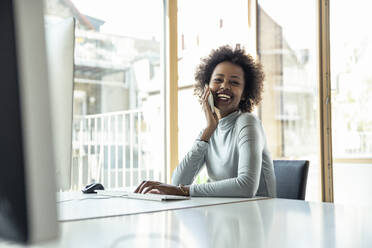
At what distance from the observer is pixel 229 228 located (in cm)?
75

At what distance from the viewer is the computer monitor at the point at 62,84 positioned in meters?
0.76

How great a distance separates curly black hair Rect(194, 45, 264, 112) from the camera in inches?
78.9

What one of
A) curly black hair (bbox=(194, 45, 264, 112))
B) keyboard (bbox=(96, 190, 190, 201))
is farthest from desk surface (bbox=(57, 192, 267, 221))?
curly black hair (bbox=(194, 45, 264, 112))

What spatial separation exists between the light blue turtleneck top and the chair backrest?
9cm

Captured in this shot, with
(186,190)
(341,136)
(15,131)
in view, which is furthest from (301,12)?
(15,131)

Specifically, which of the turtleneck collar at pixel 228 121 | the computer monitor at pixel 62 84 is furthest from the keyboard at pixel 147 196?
the turtleneck collar at pixel 228 121

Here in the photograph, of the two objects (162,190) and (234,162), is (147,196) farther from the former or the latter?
(234,162)

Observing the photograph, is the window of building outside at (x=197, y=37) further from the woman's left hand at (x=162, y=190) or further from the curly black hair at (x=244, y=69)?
the woman's left hand at (x=162, y=190)

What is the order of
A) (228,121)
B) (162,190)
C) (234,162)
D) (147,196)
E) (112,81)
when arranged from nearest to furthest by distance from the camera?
(147,196), (162,190), (234,162), (228,121), (112,81)

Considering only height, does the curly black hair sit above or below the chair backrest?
above

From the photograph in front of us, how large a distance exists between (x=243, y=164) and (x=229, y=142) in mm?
241

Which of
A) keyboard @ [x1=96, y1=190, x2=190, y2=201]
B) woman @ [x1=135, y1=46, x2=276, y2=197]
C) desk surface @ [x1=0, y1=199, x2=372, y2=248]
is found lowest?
keyboard @ [x1=96, y1=190, x2=190, y2=201]

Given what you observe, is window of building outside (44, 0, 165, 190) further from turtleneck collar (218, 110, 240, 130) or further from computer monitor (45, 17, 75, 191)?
computer monitor (45, 17, 75, 191)


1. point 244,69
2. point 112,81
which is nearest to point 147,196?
point 244,69
